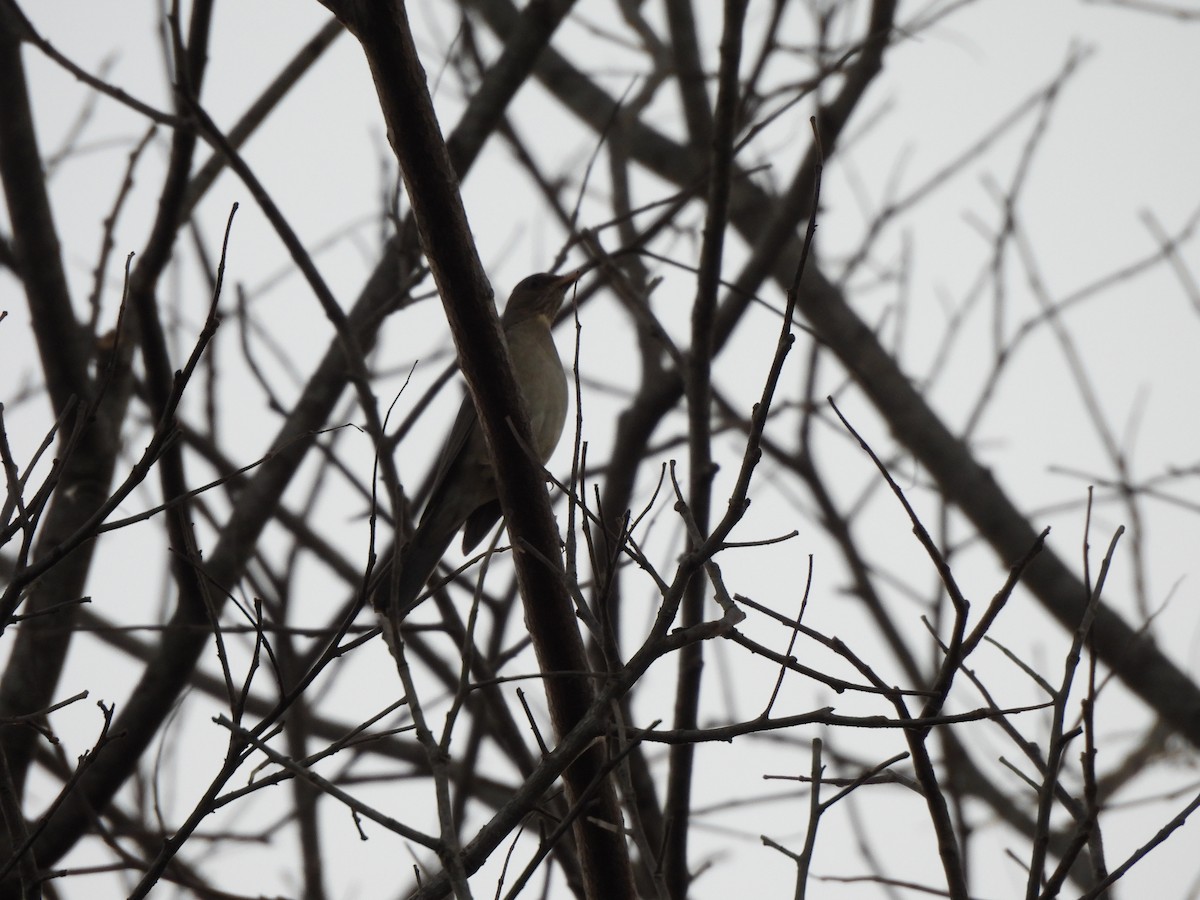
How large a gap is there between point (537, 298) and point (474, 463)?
1.28 metres

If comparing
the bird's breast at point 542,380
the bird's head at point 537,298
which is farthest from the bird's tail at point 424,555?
the bird's head at point 537,298

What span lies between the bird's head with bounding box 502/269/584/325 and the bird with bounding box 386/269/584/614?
17cm

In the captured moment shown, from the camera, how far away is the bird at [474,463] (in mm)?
4695

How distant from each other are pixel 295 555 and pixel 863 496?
8.10 ft

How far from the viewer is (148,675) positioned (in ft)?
13.2

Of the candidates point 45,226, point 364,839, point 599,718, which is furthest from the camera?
point 45,226

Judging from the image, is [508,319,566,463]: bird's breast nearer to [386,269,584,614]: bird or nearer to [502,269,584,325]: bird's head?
[386,269,584,614]: bird

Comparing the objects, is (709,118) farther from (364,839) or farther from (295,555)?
(364,839)

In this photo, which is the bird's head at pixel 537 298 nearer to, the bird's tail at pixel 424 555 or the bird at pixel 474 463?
the bird at pixel 474 463

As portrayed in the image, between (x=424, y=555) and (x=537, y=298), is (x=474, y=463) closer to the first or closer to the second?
(x=424, y=555)

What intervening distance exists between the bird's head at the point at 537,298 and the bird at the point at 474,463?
165 mm

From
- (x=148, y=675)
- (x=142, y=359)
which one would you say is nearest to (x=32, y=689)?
(x=148, y=675)

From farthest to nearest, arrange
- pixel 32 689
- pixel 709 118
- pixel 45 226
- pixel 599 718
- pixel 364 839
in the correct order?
1. pixel 709 118
2. pixel 45 226
3. pixel 32 689
4. pixel 364 839
5. pixel 599 718

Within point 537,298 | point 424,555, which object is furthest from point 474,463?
point 537,298
